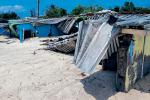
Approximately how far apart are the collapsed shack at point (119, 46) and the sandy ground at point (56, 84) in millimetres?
409

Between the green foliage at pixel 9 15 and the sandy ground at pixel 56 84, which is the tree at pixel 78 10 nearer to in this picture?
the green foliage at pixel 9 15

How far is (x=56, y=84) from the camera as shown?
8.87 meters

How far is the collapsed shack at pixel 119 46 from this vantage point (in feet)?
23.9

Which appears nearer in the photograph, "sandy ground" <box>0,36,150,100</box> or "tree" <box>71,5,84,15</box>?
"sandy ground" <box>0,36,150,100</box>

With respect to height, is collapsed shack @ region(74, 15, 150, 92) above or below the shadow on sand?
above

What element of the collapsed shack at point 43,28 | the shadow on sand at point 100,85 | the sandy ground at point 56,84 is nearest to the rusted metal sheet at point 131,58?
the sandy ground at point 56,84

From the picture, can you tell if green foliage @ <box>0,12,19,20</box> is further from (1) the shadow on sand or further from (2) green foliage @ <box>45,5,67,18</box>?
(1) the shadow on sand

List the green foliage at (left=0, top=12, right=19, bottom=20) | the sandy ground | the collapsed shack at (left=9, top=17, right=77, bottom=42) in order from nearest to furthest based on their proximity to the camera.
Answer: the sandy ground, the collapsed shack at (left=9, top=17, right=77, bottom=42), the green foliage at (left=0, top=12, right=19, bottom=20)

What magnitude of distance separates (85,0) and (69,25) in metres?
14.2

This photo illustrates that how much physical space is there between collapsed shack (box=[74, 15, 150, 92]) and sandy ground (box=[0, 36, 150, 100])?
409mm

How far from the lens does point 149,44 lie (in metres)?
8.80

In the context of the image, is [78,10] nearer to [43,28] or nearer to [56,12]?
[56,12]

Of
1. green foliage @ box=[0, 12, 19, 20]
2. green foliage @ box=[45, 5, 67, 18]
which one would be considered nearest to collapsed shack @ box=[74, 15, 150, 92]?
green foliage @ box=[45, 5, 67, 18]

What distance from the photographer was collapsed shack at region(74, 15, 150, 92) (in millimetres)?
7298
